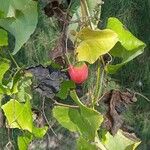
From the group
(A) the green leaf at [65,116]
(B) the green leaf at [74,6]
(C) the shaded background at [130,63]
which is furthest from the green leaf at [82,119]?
(C) the shaded background at [130,63]

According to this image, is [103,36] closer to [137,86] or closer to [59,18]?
[59,18]

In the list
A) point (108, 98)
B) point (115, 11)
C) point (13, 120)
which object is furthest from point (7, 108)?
point (115, 11)

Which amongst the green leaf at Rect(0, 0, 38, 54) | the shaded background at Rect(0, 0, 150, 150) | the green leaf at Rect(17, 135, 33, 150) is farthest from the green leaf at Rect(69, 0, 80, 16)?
the shaded background at Rect(0, 0, 150, 150)

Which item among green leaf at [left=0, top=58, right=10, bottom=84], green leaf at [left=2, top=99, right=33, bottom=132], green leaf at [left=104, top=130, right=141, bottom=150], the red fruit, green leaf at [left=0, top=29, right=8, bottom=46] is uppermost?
green leaf at [left=0, top=29, right=8, bottom=46]

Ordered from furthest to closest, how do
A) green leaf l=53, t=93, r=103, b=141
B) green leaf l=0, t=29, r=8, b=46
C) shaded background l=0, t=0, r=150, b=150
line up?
1. shaded background l=0, t=0, r=150, b=150
2. green leaf l=0, t=29, r=8, b=46
3. green leaf l=53, t=93, r=103, b=141

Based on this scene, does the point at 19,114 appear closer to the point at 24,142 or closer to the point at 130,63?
the point at 24,142

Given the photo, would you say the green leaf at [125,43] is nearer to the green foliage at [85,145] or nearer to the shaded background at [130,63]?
the green foliage at [85,145]

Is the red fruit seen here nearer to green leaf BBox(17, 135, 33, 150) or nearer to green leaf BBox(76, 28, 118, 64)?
green leaf BBox(76, 28, 118, 64)
